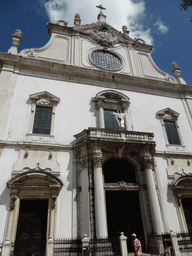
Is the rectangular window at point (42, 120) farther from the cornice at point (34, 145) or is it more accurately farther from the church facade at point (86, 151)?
the cornice at point (34, 145)

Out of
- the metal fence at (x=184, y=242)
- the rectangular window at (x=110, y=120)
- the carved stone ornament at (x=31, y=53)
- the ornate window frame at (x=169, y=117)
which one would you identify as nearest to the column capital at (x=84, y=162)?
the rectangular window at (x=110, y=120)

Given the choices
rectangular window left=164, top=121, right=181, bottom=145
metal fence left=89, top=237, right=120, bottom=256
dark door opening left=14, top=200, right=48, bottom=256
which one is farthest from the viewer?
rectangular window left=164, top=121, right=181, bottom=145

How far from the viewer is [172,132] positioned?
16406mm

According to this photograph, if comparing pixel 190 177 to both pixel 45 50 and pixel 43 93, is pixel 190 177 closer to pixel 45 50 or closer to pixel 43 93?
pixel 43 93

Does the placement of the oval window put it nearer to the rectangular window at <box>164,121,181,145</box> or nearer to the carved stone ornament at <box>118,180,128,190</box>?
the rectangular window at <box>164,121,181,145</box>

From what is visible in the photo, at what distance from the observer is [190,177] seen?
1388 centimetres

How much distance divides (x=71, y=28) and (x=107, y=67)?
5.45 metres

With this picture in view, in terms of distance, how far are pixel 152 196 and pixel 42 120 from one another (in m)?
8.85

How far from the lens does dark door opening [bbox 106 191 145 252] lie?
1229cm

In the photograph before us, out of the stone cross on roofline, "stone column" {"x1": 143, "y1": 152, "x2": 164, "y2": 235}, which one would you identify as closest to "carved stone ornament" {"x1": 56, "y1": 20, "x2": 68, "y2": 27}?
the stone cross on roofline

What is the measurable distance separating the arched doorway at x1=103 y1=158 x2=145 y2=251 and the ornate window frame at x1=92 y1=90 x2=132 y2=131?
331cm

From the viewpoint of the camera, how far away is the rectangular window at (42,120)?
44.0 ft

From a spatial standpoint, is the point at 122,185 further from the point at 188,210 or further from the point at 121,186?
the point at 188,210

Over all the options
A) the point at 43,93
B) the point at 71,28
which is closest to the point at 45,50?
the point at 71,28
